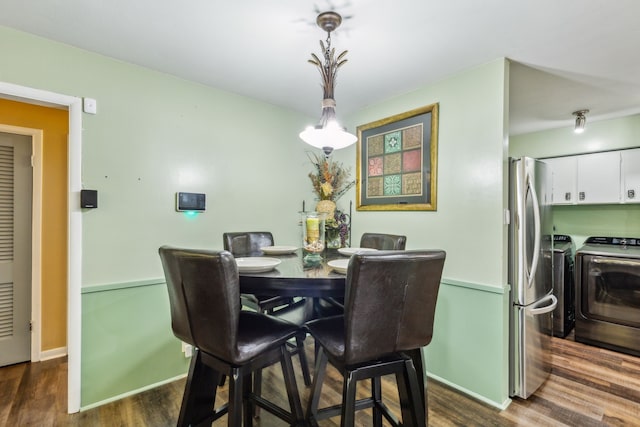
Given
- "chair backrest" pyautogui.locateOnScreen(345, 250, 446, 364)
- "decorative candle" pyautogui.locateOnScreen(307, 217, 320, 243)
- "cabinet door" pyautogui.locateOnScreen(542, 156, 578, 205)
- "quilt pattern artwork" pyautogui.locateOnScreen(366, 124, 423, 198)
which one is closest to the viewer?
"chair backrest" pyautogui.locateOnScreen(345, 250, 446, 364)

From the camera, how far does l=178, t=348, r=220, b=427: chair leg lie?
54.4 inches

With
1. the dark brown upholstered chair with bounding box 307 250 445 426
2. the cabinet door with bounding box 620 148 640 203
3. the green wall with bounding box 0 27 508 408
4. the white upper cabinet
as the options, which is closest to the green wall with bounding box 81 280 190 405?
the green wall with bounding box 0 27 508 408

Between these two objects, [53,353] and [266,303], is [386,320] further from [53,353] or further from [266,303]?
[53,353]

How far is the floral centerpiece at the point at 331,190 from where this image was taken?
3172mm

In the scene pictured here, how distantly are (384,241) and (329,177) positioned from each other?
1.20 m

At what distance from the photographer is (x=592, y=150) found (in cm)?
339

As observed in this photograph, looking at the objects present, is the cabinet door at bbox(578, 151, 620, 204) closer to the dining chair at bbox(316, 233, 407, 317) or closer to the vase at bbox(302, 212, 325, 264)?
the dining chair at bbox(316, 233, 407, 317)

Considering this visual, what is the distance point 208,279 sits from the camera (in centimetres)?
115

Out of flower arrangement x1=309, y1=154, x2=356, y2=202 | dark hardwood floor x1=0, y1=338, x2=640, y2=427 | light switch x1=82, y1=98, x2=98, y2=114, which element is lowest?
dark hardwood floor x1=0, y1=338, x2=640, y2=427

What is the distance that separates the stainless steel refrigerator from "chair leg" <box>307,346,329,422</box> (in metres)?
1.46

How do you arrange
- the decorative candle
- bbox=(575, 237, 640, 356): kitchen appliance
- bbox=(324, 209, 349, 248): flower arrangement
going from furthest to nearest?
bbox=(324, 209, 349, 248): flower arrangement
bbox=(575, 237, 640, 356): kitchen appliance
the decorative candle

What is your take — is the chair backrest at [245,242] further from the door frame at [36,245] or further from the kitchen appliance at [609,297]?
the kitchen appliance at [609,297]

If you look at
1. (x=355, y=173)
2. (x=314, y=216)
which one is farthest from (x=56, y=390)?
(x=355, y=173)

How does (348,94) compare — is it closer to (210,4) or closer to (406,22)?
(406,22)
